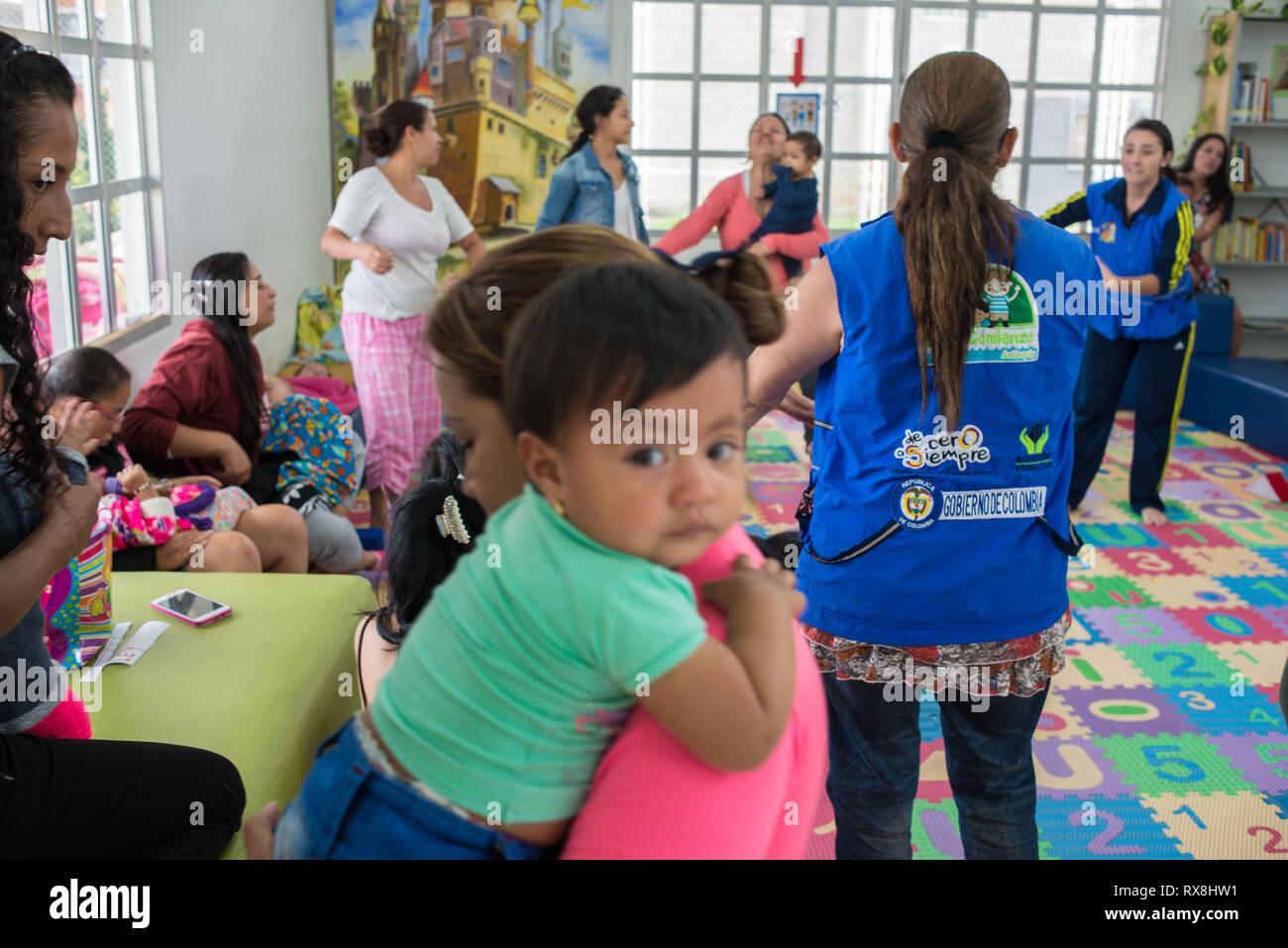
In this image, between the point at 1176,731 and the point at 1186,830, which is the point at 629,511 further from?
the point at 1176,731

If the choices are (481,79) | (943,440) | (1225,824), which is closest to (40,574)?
(943,440)

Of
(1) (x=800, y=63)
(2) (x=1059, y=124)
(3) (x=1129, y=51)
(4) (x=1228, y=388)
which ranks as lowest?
(4) (x=1228, y=388)

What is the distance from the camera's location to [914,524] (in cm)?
149

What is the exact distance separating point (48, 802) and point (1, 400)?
0.56 meters

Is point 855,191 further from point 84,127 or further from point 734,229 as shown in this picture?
point 84,127

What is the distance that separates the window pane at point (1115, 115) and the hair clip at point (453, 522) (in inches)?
311

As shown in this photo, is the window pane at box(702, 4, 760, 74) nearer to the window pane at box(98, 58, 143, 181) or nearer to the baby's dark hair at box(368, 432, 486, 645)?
the window pane at box(98, 58, 143, 181)

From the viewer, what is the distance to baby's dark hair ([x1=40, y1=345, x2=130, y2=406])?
2992 millimetres

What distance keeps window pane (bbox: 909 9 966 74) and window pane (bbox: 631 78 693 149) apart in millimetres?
1613

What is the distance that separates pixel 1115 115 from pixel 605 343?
27.7 ft

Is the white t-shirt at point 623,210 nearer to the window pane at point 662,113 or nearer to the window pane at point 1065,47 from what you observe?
the window pane at point 662,113

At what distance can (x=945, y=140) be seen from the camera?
58.3 inches

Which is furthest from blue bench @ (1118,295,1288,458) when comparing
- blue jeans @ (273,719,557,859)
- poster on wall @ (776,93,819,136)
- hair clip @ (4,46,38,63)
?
blue jeans @ (273,719,557,859)
